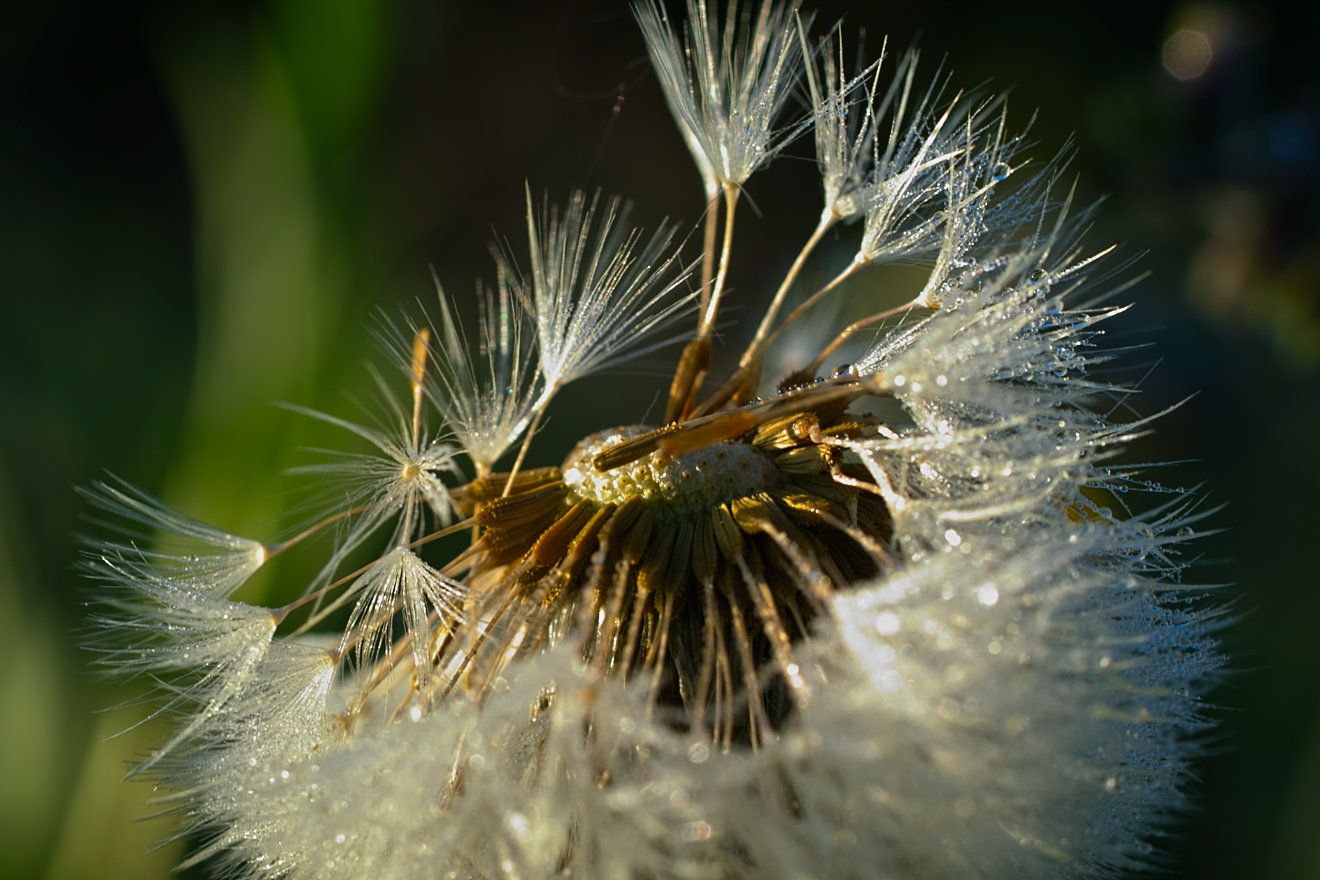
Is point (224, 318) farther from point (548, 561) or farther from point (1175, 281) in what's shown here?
point (1175, 281)

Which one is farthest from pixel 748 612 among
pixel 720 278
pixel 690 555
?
pixel 720 278

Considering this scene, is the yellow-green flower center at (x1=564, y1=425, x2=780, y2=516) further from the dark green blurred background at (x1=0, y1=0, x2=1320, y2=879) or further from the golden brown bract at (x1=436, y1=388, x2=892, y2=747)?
the dark green blurred background at (x1=0, y1=0, x2=1320, y2=879)

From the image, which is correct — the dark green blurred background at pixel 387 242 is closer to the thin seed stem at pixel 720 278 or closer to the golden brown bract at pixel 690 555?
the thin seed stem at pixel 720 278

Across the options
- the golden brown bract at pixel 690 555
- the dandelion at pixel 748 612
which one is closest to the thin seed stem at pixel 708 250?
the dandelion at pixel 748 612

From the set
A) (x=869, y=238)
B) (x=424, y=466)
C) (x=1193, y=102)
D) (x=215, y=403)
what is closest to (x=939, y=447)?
(x=869, y=238)

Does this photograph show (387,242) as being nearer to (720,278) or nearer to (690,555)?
(720,278)

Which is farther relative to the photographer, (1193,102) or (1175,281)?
(1175,281)
